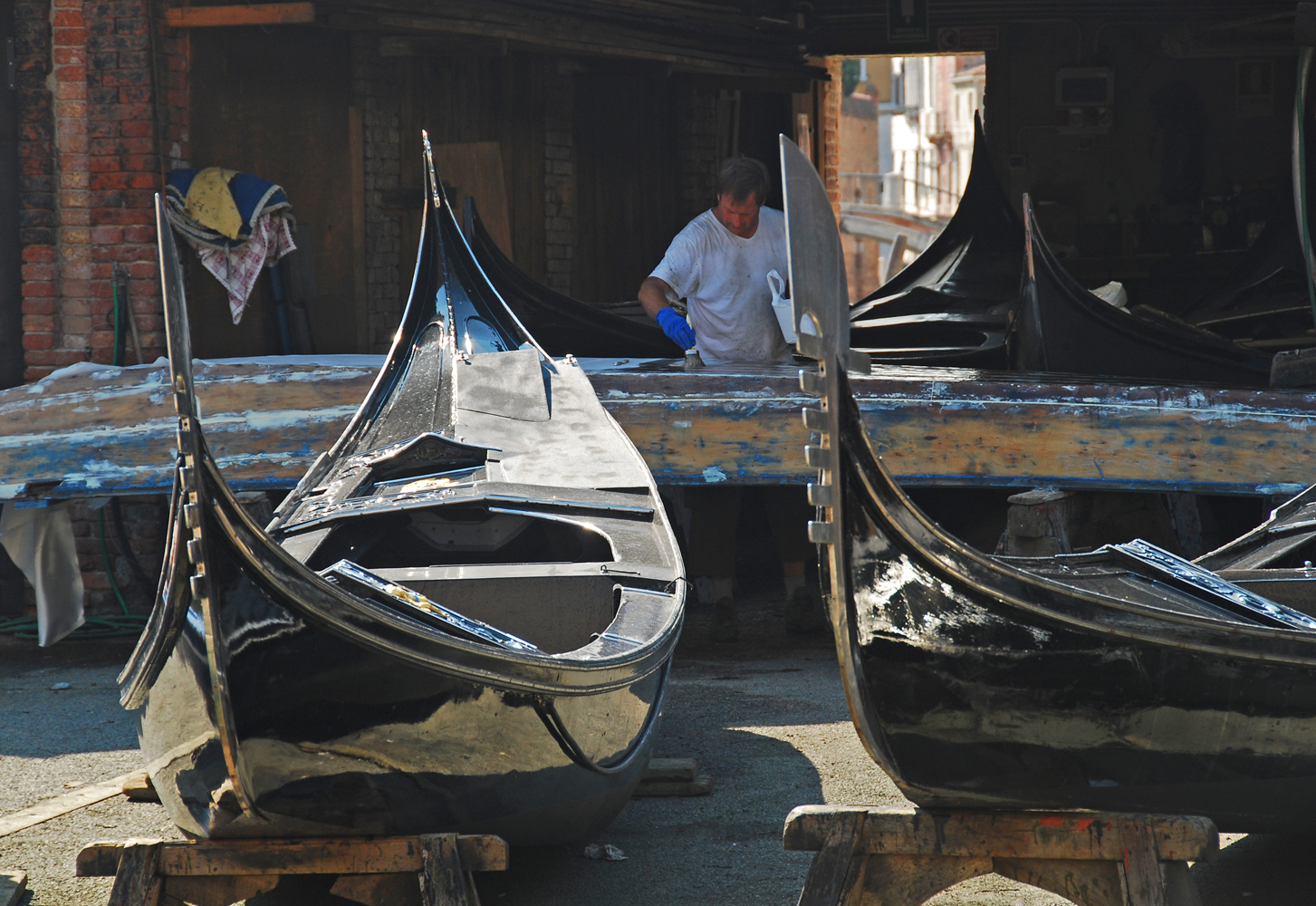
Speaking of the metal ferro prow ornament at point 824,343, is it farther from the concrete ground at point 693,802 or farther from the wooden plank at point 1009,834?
the concrete ground at point 693,802

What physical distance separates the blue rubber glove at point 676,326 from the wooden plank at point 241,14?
200cm

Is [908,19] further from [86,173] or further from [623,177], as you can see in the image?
[86,173]

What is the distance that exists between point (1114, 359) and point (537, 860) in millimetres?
4032

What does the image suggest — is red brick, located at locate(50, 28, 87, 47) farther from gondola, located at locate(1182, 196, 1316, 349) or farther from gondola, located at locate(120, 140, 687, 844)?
gondola, located at locate(1182, 196, 1316, 349)

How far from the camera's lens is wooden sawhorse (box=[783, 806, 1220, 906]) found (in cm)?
219

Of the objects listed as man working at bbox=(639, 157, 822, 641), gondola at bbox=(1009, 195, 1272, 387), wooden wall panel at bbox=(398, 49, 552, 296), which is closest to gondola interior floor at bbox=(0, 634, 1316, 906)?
man working at bbox=(639, 157, 822, 641)

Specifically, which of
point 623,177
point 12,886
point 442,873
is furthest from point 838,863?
point 623,177

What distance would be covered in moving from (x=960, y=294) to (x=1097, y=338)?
84.3 inches

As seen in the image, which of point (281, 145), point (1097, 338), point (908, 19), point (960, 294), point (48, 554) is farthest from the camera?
point (908, 19)

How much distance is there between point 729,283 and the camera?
551 centimetres

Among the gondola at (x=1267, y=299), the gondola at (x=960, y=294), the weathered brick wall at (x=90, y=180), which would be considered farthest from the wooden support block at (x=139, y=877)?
the gondola at (x=1267, y=299)

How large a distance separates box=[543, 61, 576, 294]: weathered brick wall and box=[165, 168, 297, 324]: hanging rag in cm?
245

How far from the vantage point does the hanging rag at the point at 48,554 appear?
4.81 m

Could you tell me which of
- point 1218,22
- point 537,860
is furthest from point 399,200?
point 1218,22
